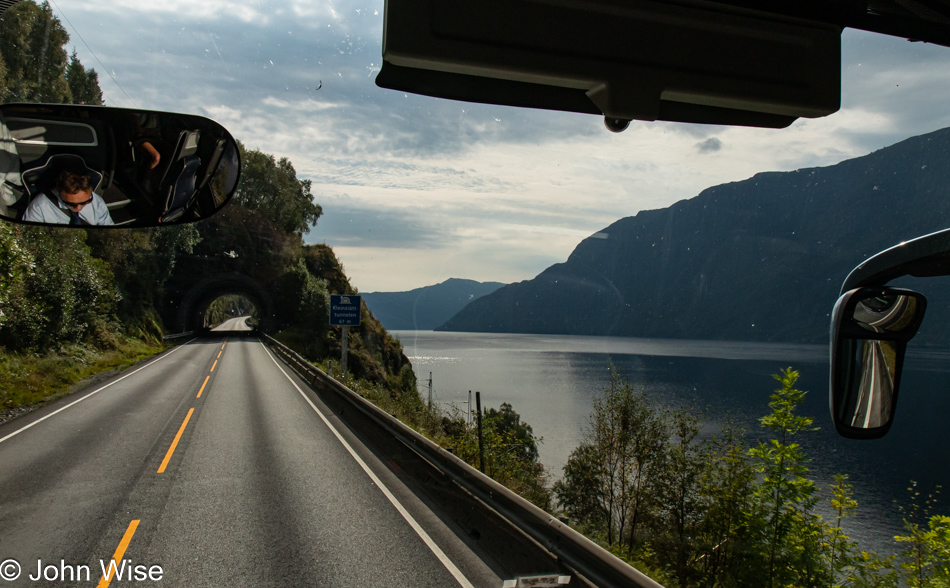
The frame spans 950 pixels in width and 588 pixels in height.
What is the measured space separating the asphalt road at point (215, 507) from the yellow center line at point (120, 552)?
0.03 m

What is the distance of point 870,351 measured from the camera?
2.00 meters

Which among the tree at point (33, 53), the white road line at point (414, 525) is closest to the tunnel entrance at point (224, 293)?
the tree at point (33, 53)

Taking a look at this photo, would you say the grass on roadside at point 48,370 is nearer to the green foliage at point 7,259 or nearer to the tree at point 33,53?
the green foliage at point 7,259

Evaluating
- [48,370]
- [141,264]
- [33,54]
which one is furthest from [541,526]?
[33,54]

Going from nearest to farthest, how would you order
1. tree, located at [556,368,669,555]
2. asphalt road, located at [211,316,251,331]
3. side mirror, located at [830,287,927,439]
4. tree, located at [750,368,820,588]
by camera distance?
side mirror, located at [830,287,927,439] < tree, located at [750,368,820,588] < tree, located at [556,368,669,555] < asphalt road, located at [211,316,251,331]

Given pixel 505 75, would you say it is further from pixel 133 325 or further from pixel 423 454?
pixel 133 325

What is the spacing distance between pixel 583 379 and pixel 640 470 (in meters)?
77.5

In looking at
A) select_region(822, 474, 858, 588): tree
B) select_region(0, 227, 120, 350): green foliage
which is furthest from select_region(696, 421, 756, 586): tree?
select_region(0, 227, 120, 350): green foliage

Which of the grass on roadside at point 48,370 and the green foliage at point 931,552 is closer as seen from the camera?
the green foliage at point 931,552

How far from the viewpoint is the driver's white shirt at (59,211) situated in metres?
2.38

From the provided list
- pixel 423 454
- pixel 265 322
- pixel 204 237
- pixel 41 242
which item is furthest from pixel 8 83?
pixel 423 454

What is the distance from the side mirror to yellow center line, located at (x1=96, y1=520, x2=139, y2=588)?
6783 mm

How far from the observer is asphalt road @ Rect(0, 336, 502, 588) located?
19.1ft

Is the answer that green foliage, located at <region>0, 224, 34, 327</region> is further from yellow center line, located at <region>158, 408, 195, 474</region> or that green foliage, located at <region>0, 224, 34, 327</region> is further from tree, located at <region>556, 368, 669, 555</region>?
tree, located at <region>556, 368, 669, 555</region>
